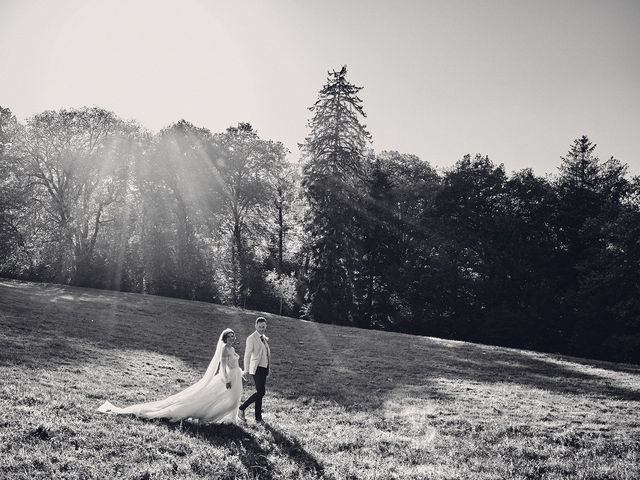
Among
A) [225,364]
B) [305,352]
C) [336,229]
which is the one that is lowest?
[305,352]

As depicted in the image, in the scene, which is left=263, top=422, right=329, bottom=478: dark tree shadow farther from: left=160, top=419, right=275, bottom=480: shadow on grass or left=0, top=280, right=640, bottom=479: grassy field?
left=160, top=419, right=275, bottom=480: shadow on grass

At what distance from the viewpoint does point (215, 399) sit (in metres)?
10.1

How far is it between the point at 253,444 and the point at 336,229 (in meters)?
30.9

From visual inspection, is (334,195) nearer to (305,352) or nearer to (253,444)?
(305,352)

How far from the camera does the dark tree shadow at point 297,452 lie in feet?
26.4

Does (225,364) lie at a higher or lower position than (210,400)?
higher

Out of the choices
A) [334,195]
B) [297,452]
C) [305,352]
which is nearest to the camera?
[297,452]

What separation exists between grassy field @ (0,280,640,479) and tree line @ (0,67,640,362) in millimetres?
16854

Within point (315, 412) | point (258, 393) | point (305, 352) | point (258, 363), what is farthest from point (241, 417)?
point (305, 352)

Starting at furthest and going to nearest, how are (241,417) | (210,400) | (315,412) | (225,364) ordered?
(315,412), (241,417), (225,364), (210,400)

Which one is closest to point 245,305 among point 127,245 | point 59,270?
point 127,245

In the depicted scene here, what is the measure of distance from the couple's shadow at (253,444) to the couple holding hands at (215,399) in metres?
0.21

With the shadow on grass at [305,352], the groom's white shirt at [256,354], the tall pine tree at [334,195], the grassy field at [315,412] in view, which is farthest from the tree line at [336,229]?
the groom's white shirt at [256,354]

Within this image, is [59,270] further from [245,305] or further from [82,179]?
[245,305]
